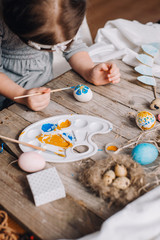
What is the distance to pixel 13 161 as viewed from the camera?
2.62ft

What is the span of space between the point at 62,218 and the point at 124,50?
845 millimetres

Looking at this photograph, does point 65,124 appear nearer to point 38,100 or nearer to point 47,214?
point 38,100

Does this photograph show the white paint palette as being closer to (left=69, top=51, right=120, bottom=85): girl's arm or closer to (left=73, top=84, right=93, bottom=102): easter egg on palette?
(left=73, top=84, right=93, bottom=102): easter egg on palette

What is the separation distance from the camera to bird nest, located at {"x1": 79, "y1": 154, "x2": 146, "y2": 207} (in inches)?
26.8

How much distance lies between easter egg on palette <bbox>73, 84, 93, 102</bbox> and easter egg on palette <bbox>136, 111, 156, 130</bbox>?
0.20 m

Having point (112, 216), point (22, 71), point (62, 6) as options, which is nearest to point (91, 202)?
point (112, 216)

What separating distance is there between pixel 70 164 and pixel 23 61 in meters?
0.60

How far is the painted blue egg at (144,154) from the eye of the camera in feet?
2.52

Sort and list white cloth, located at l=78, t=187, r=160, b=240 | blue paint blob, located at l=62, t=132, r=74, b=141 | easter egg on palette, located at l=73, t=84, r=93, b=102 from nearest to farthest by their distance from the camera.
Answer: white cloth, located at l=78, t=187, r=160, b=240
blue paint blob, located at l=62, t=132, r=74, b=141
easter egg on palette, located at l=73, t=84, r=93, b=102

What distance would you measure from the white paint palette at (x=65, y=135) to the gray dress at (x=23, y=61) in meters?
0.38

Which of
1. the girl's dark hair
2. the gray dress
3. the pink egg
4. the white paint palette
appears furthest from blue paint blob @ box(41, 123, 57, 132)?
the gray dress

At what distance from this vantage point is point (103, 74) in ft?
3.52

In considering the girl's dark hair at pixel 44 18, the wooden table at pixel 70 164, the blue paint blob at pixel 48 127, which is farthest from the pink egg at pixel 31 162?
the girl's dark hair at pixel 44 18

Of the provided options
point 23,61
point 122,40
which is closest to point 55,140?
point 23,61
